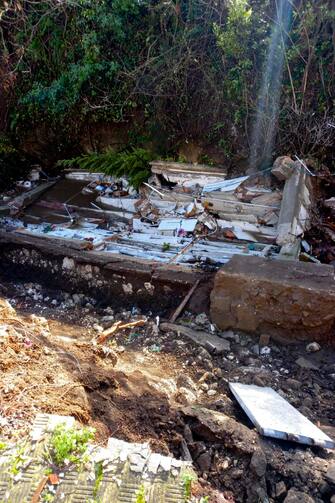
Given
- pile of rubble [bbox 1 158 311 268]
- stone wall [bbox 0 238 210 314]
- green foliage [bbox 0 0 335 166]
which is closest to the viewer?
stone wall [bbox 0 238 210 314]

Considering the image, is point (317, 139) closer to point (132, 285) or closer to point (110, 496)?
point (132, 285)

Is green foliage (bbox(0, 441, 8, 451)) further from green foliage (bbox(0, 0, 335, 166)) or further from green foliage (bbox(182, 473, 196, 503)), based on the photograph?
green foliage (bbox(0, 0, 335, 166))

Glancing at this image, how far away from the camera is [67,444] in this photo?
7.57 feet

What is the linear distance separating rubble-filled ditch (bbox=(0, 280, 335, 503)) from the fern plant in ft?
10.7

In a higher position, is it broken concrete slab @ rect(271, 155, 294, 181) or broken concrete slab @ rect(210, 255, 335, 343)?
broken concrete slab @ rect(271, 155, 294, 181)

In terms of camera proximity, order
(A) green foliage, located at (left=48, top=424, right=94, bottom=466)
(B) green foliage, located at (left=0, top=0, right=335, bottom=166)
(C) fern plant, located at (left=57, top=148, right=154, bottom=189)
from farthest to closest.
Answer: (C) fern plant, located at (left=57, top=148, right=154, bottom=189)
(B) green foliage, located at (left=0, top=0, right=335, bottom=166)
(A) green foliage, located at (left=48, top=424, right=94, bottom=466)

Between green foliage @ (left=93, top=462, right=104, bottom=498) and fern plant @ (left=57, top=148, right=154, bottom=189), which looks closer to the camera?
green foliage @ (left=93, top=462, right=104, bottom=498)

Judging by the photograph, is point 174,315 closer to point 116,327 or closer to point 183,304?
point 183,304

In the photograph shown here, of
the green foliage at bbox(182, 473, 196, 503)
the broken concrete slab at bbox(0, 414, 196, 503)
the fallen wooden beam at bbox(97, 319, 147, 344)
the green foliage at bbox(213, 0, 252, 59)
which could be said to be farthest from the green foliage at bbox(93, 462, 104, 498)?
the green foliage at bbox(213, 0, 252, 59)

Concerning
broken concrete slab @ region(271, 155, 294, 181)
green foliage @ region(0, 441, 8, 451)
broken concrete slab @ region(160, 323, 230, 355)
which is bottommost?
broken concrete slab @ region(160, 323, 230, 355)

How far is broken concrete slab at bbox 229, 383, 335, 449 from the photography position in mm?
2908

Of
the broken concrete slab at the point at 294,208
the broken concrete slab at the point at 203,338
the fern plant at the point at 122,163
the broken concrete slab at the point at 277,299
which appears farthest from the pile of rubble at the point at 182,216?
the broken concrete slab at the point at 203,338

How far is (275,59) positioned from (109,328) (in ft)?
16.2

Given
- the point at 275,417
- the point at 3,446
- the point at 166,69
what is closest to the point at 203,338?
the point at 275,417
